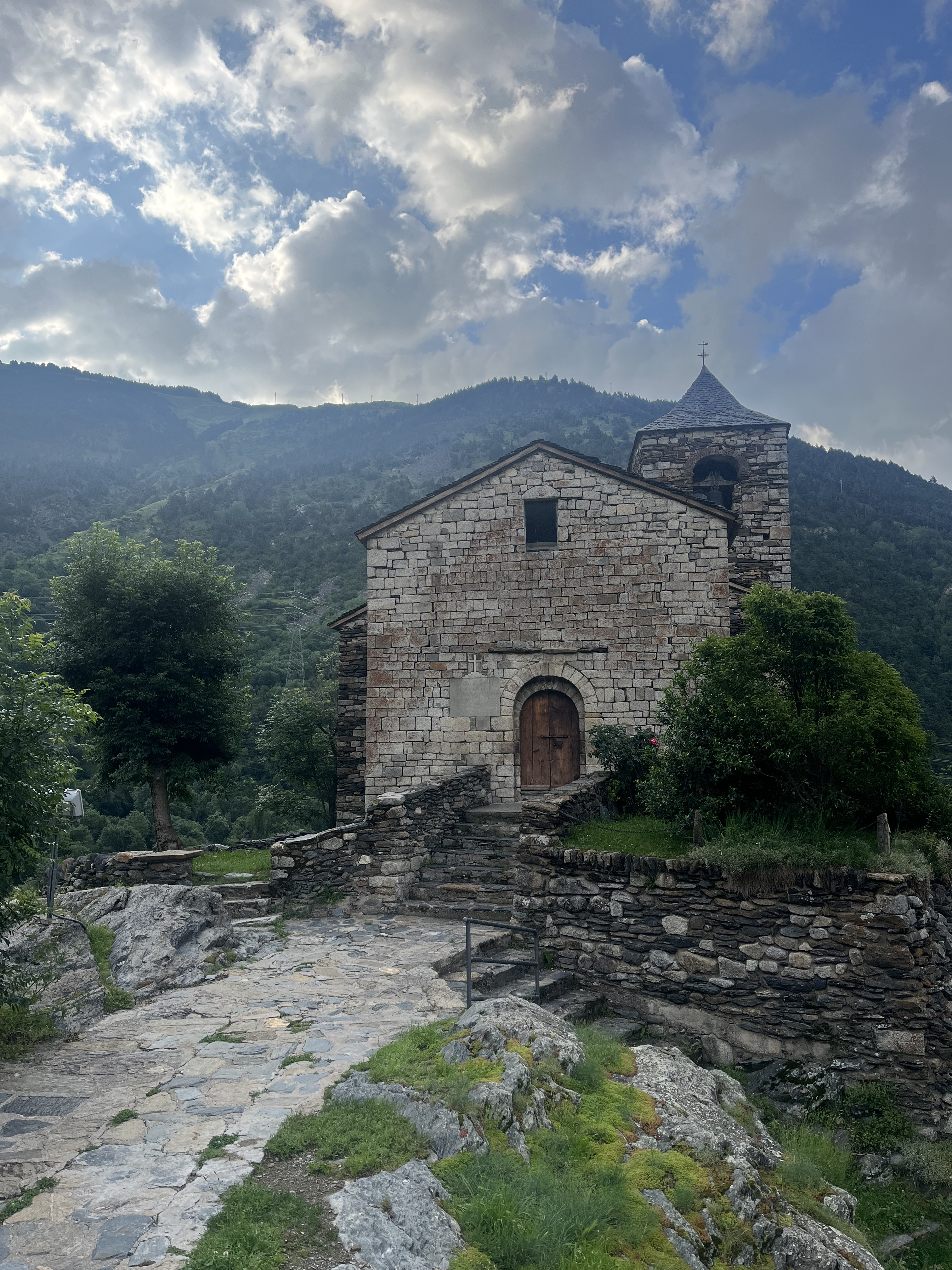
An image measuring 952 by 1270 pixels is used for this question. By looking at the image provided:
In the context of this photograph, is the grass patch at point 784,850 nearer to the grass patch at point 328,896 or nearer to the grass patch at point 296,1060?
the grass patch at point 296,1060

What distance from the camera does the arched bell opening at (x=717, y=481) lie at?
21.5 m

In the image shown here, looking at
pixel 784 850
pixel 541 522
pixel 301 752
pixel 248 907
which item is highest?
pixel 541 522

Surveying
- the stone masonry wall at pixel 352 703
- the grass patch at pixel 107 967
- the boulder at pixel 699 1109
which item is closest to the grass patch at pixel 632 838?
the boulder at pixel 699 1109

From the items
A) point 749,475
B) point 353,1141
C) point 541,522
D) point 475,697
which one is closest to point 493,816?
point 475,697

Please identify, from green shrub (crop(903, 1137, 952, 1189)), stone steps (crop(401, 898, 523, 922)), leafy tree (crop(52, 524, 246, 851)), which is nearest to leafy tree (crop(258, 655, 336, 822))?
leafy tree (crop(52, 524, 246, 851))

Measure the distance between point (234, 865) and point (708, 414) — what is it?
17.2m

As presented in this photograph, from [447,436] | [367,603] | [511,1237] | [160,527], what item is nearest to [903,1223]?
[511,1237]

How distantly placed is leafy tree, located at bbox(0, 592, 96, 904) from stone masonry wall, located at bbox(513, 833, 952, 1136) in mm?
5721

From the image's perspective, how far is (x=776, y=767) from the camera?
31.0 feet

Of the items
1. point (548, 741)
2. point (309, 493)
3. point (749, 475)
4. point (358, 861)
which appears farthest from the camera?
point (309, 493)

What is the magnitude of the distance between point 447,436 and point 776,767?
323 ft

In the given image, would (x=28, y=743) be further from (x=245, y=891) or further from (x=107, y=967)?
(x=245, y=891)

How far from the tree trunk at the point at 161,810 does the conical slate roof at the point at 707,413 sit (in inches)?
578

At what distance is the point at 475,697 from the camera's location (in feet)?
52.6
